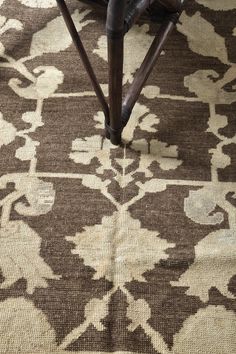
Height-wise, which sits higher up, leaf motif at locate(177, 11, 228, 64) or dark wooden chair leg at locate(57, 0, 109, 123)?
dark wooden chair leg at locate(57, 0, 109, 123)

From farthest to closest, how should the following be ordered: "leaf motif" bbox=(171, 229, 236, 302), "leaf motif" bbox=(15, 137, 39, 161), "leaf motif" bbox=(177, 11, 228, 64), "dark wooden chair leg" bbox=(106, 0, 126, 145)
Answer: "leaf motif" bbox=(177, 11, 228, 64) < "leaf motif" bbox=(15, 137, 39, 161) < "leaf motif" bbox=(171, 229, 236, 302) < "dark wooden chair leg" bbox=(106, 0, 126, 145)

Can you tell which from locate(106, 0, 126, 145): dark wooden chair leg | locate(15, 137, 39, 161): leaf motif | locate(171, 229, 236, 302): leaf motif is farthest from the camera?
locate(15, 137, 39, 161): leaf motif

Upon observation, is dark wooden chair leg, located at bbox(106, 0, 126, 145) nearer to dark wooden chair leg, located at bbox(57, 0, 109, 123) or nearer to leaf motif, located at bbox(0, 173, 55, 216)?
dark wooden chair leg, located at bbox(57, 0, 109, 123)

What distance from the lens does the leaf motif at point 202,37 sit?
3.18ft

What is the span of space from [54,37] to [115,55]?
1.33 feet

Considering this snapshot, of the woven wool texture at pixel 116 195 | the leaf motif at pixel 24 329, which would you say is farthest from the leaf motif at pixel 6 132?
the leaf motif at pixel 24 329

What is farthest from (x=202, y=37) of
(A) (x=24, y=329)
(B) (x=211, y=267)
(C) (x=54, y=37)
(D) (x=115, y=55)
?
(A) (x=24, y=329)

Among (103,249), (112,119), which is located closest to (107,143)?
(112,119)

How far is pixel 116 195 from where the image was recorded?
79 cm

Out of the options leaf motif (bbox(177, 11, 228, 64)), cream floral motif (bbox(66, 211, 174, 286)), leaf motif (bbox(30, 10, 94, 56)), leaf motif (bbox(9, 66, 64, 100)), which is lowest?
cream floral motif (bbox(66, 211, 174, 286))

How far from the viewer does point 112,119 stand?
754 mm

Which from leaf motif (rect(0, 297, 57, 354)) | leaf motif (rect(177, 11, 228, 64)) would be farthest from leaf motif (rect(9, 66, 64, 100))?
leaf motif (rect(0, 297, 57, 354))

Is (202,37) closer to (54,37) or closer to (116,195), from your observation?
(54,37)

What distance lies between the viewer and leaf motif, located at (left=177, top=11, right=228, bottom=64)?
97 cm
